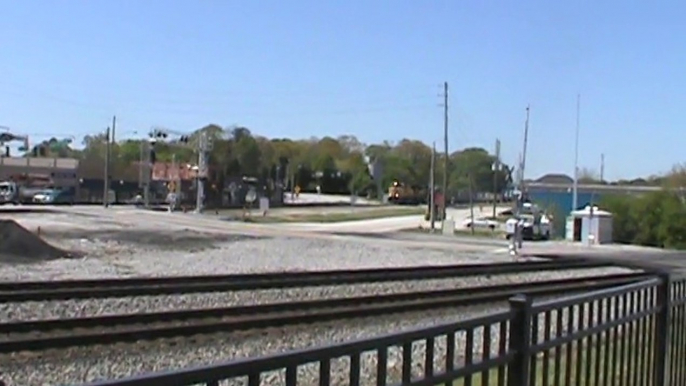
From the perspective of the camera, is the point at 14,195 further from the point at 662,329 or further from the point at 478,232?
the point at 662,329

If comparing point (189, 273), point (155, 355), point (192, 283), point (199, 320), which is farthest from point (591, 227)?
point (155, 355)

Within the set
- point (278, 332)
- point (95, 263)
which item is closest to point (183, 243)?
→ point (95, 263)

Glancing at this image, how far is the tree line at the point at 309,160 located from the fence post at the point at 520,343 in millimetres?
123728

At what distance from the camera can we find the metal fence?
123 inches

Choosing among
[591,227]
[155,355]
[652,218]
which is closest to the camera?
→ [155,355]

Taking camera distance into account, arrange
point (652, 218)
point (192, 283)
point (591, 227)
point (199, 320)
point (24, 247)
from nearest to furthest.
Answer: point (199, 320) < point (192, 283) < point (24, 247) < point (591, 227) < point (652, 218)

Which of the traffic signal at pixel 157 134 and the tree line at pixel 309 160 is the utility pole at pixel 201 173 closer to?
the traffic signal at pixel 157 134

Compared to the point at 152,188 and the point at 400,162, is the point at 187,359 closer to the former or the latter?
the point at 152,188

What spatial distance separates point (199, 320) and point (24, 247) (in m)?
25.3

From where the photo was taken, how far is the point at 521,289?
2470cm

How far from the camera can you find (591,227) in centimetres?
6016

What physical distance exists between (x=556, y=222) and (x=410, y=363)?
268ft

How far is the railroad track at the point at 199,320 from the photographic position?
1403 centimetres

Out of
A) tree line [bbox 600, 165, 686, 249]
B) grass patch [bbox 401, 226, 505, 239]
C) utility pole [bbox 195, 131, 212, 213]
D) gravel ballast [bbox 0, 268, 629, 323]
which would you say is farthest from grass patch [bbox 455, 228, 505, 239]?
gravel ballast [bbox 0, 268, 629, 323]
